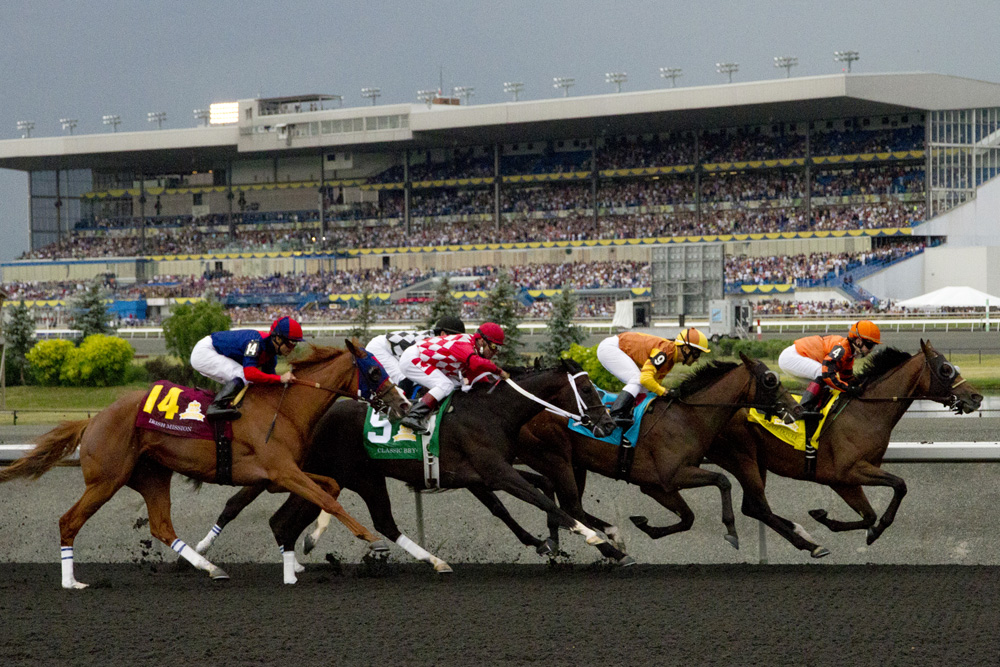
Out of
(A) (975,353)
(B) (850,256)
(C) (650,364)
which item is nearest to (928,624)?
(C) (650,364)

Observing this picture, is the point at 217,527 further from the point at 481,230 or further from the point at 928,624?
the point at 481,230

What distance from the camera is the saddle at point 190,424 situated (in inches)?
265

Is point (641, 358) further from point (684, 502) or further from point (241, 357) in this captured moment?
point (241, 357)

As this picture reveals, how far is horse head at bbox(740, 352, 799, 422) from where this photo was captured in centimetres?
701

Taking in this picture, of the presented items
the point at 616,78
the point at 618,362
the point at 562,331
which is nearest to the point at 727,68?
the point at 616,78

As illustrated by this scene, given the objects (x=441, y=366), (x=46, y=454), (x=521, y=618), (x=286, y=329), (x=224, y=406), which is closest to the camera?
(x=521, y=618)

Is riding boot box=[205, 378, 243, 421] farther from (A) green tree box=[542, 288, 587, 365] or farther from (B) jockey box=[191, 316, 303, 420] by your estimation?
(A) green tree box=[542, 288, 587, 365]

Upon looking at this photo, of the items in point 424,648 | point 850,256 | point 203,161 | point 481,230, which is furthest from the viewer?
point 203,161

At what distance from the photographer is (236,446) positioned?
6.75 metres

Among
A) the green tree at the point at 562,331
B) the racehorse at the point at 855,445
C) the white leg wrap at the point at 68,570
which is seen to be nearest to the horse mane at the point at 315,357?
the white leg wrap at the point at 68,570

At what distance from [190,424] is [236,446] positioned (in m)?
0.29

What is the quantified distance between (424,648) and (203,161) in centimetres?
5691

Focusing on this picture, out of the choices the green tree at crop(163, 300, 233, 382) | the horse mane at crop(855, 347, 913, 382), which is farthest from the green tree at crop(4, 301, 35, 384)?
the horse mane at crop(855, 347, 913, 382)

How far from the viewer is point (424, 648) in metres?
4.79
